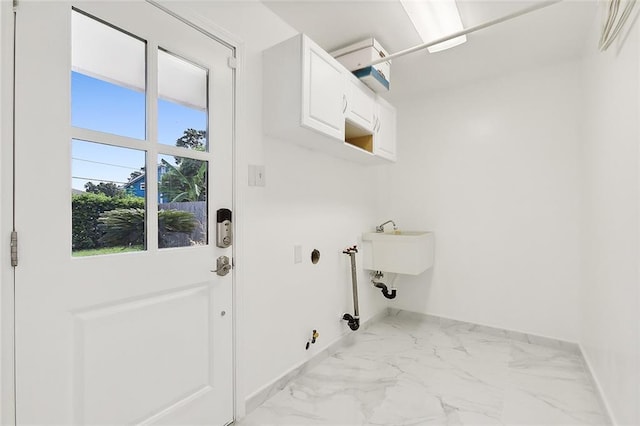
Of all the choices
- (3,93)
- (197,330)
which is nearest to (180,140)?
(3,93)

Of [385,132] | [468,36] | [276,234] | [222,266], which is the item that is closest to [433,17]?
[468,36]

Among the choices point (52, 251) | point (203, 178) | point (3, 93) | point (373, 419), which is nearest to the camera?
point (3, 93)

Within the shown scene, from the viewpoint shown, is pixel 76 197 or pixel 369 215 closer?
pixel 76 197

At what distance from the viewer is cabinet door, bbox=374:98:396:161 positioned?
8.48 ft

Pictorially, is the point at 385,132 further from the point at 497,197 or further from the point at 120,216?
the point at 120,216

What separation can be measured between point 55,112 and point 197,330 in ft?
3.65

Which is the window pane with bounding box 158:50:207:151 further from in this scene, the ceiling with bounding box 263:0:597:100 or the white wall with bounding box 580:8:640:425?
the white wall with bounding box 580:8:640:425

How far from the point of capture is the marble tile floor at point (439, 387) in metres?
1.80

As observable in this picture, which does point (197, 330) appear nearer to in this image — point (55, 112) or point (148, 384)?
point (148, 384)

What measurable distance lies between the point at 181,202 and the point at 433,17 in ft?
6.31

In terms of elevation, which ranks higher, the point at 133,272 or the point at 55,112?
the point at 55,112

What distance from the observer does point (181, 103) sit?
155 cm

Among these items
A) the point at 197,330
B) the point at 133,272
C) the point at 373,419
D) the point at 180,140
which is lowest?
the point at 373,419

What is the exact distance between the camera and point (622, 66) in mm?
1521
